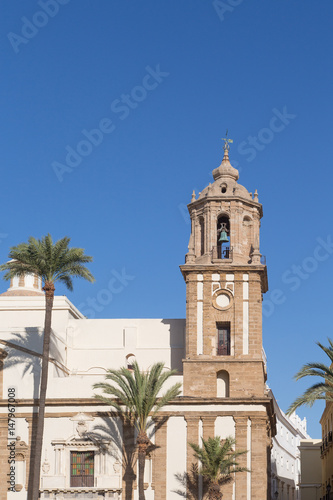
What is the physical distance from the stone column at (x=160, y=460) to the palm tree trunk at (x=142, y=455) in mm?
1487

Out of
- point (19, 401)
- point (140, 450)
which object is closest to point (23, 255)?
point (19, 401)

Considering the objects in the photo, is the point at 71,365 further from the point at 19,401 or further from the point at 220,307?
the point at 220,307

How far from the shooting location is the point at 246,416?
46875 millimetres

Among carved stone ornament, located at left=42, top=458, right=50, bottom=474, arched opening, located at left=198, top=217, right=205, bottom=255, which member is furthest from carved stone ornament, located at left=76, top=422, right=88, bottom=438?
arched opening, located at left=198, top=217, right=205, bottom=255

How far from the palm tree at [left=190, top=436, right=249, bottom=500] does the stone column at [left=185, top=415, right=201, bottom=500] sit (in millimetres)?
799

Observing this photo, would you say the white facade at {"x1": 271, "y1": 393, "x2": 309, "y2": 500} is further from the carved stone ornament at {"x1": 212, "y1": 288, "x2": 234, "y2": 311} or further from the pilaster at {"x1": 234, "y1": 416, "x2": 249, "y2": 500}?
the carved stone ornament at {"x1": 212, "y1": 288, "x2": 234, "y2": 311}

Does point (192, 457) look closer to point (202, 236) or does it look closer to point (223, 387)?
point (223, 387)

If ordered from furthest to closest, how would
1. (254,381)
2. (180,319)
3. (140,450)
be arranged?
(180,319) < (254,381) < (140,450)

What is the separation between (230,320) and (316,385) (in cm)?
1339

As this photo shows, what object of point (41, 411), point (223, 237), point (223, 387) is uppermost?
point (223, 237)

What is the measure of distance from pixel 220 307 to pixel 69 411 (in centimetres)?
941

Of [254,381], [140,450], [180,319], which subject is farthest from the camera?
[180,319]

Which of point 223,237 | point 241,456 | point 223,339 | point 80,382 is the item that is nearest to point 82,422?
point 80,382

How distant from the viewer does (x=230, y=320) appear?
48969mm
